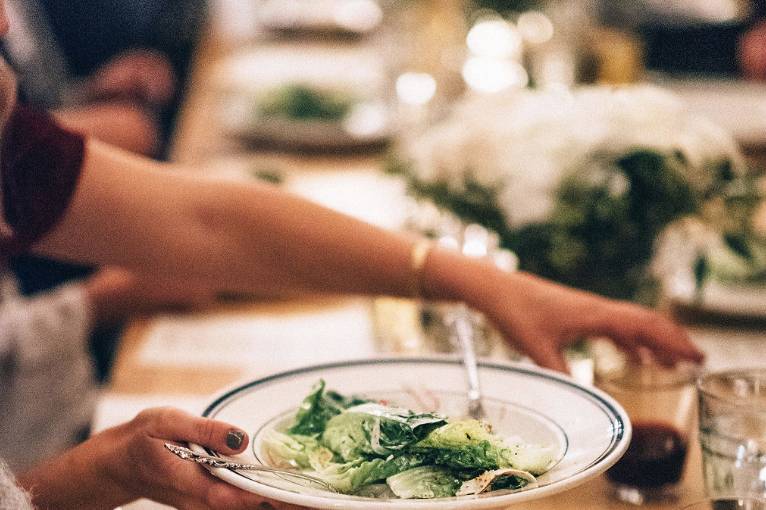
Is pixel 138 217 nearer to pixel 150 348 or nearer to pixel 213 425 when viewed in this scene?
pixel 150 348

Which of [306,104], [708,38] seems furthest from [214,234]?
[708,38]

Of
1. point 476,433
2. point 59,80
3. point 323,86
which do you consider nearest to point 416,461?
point 476,433

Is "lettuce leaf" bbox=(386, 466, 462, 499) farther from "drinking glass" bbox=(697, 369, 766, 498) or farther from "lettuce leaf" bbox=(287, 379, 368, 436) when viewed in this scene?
"drinking glass" bbox=(697, 369, 766, 498)

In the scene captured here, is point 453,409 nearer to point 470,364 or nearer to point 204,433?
point 470,364

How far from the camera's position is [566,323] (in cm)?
100

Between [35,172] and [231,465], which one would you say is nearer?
[231,465]

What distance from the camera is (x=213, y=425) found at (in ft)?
2.29

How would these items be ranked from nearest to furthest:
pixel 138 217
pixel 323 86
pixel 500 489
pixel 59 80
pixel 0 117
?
pixel 500 489, pixel 0 117, pixel 138 217, pixel 323 86, pixel 59 80

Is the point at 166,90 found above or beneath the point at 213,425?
above

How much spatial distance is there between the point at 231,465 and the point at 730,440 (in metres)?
0.39

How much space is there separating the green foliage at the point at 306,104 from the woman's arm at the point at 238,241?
1.42m

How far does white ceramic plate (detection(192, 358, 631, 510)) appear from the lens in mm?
645

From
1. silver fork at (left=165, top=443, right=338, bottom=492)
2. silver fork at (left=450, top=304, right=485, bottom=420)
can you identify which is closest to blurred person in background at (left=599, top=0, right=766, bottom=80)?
silver fork at (left=450, top=304, right=485, bottom=420)

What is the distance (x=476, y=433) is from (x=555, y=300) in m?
0.35
